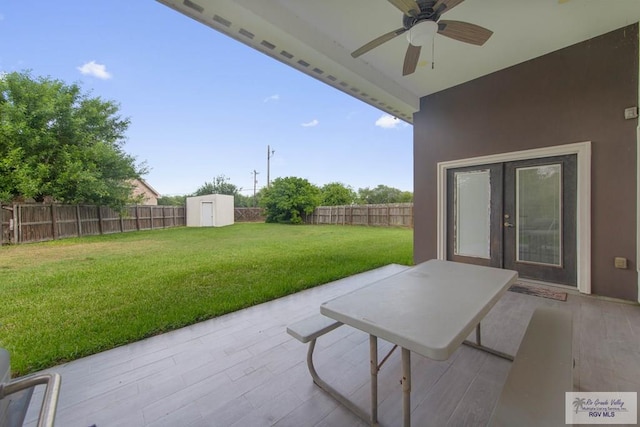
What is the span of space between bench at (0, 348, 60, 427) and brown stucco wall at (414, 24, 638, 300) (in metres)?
4.80

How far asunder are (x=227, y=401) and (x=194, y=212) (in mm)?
14373

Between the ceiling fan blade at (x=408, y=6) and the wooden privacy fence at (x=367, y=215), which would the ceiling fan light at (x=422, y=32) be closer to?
the ceiling fan blade at (x=408, y=6)

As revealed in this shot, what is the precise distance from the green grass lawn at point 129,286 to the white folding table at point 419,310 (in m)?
1.94

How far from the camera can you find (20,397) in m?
0.99

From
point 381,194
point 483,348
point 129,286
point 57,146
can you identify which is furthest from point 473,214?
point 381,194

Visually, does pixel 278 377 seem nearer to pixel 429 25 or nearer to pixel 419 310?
pixel 419 310

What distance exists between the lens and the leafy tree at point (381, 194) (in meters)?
24.6

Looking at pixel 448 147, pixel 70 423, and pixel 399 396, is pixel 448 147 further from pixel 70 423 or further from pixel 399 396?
pixel 70 423

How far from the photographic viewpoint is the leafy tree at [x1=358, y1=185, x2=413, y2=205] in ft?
80.7

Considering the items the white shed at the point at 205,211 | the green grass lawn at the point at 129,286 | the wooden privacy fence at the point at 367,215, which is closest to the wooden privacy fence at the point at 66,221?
the green grass lawn at the point at 129,286

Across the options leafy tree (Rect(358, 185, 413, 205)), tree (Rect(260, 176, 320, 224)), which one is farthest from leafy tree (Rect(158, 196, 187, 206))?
leafy tree (Rect(358, 185, 413, 205))

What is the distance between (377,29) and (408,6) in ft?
3.73

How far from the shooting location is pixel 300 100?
10.8 m

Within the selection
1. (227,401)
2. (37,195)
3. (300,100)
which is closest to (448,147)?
(227,401)
